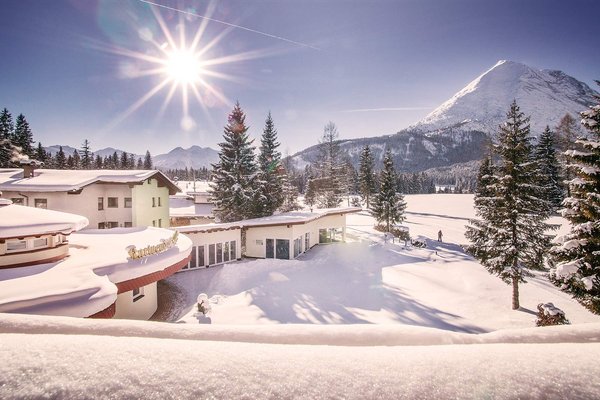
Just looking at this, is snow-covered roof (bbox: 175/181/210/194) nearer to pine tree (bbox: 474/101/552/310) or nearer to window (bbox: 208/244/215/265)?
window (bbox: 208/244/215/265)

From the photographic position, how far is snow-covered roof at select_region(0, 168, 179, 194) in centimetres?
2061

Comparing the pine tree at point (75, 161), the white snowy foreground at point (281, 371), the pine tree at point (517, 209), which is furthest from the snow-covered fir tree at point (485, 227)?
the pine tree at point (75, 161)

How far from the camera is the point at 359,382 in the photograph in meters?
1.69

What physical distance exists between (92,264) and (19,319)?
340 inches

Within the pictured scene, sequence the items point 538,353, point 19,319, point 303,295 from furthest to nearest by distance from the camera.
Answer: point 303,295
point 19,319
point 538,353

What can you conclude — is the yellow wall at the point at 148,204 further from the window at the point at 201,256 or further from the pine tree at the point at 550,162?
the pine tree at the point at 550,162

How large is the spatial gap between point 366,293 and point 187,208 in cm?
4047

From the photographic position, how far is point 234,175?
32.6m

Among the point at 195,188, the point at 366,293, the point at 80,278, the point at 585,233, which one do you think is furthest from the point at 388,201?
the point at 195,188

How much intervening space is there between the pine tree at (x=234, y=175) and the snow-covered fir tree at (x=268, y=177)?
39.8 inches

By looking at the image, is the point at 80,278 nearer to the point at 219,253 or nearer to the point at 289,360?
the point at 289,360

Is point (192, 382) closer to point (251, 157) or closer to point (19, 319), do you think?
point (19, 319)

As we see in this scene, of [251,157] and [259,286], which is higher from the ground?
[251,157]

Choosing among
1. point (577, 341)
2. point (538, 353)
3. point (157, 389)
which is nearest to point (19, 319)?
point (157, 389)
